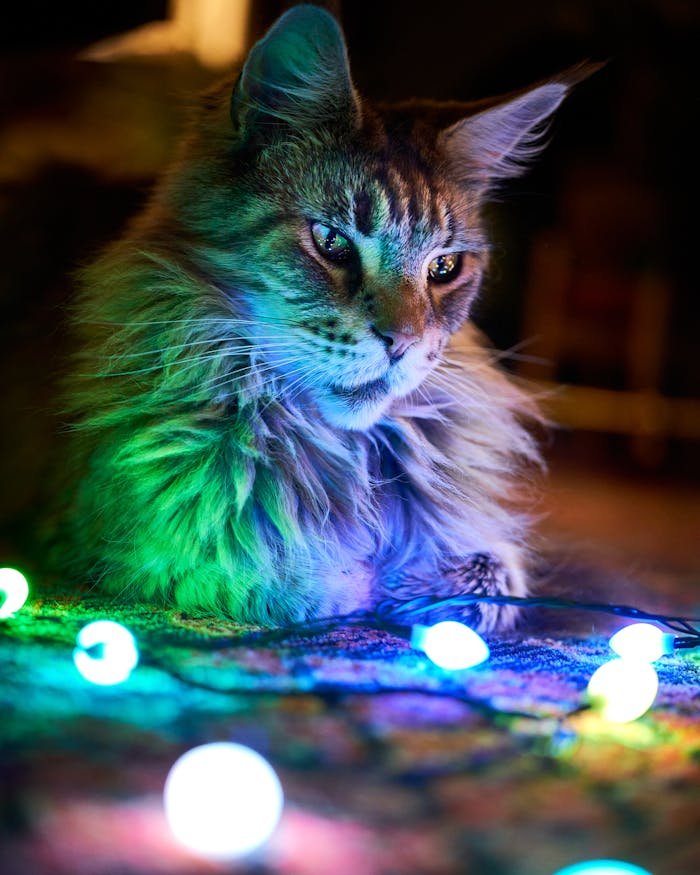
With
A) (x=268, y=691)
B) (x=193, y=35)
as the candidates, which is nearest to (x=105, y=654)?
(x=268, y=691)

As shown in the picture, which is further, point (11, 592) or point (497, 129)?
point (497, 129)

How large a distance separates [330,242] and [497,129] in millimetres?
488

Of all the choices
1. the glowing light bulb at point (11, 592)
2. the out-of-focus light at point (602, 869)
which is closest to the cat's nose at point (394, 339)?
the glowing light bulb at point (11, 592)

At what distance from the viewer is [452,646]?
111 centimetres

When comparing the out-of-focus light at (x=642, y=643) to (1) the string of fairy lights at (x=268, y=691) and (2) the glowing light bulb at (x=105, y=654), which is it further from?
(2) the glowing light bulb at (x=105, y=654)

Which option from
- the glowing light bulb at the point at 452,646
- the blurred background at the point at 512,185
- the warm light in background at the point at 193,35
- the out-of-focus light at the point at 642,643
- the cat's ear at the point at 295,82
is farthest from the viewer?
the warm light in background at the point at 193,35

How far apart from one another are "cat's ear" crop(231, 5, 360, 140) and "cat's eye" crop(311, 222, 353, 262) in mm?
186

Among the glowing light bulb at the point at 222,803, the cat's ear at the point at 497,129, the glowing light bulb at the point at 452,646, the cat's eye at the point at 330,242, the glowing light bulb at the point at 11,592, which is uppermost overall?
the cat's ear at the point at 497,129

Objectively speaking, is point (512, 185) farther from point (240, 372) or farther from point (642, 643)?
point (642, 643)

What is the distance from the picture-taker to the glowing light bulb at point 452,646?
1104 millimetres

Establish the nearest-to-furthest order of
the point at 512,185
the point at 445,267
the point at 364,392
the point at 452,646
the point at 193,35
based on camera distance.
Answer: the point at 452,646 < the point at 364,392 < the point at 445,267 < the point at 512,185 < the point at 193,35

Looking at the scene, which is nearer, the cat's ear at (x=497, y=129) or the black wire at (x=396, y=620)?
the black wire at (x=396, y=620)

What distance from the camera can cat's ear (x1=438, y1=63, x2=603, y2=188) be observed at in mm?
1532

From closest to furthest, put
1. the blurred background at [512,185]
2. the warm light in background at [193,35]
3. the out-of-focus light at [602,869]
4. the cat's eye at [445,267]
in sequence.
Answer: the out-of-focus light at [602,869] → the cat's eye at [445,267] → the blurred background at [512,185] → the warm light in background at [193,35]
